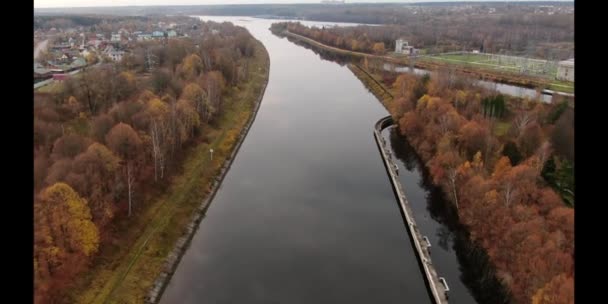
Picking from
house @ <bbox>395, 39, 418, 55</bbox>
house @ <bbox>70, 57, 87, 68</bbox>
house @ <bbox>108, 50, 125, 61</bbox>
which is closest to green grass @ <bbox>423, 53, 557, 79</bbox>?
house @ <bbox>395, 39, 418, 55</bbox>

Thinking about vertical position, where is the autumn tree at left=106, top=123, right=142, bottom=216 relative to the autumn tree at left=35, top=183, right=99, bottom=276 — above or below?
above

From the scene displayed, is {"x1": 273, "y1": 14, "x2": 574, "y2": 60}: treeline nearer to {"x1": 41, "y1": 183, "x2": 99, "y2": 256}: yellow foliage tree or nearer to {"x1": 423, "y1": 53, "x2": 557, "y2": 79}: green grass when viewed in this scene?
{"x1": 423, "y1": 53, "x2": 557, "y2": 79}: green grass

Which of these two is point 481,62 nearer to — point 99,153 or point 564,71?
point 564,71

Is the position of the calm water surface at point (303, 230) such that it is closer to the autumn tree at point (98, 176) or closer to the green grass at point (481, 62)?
the autumn tree at point (98, 176)

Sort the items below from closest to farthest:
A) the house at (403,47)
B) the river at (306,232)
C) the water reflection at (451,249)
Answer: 1. the water reflection at (451,249)
2. the river at (306,232)
3. the house at (403,47)

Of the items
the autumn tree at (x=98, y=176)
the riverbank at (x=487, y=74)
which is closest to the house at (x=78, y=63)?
the autumn tree at (x=98, y=176)

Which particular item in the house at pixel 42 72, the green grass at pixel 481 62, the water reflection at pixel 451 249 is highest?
the green grass at pixel 481 62

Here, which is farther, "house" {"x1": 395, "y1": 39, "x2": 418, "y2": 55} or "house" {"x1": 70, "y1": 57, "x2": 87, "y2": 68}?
"house" {"x1": 395, "y1": 39, "x2": 418, "y2": 55}
